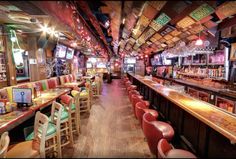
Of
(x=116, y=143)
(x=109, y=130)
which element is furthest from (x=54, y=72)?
(x=116, y=143)

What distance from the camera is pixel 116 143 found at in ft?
11.1

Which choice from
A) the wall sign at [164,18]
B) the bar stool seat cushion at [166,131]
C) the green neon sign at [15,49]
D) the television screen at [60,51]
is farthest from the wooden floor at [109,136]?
the television screen at [60,51]

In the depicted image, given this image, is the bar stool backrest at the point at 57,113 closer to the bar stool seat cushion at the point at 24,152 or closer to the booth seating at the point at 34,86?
the bar stool seat cushion at the point at 24,152

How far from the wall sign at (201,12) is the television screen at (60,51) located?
7559 mm

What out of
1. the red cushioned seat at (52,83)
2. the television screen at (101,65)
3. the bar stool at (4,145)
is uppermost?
the television screen at (101,65)

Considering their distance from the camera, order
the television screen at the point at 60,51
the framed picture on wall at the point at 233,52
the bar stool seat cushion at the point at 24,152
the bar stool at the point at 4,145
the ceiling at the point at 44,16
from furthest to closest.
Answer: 1. the television screen at the point at 60,51
2. the framed picture on wall at the point at 233,52
3. the bar stool seat cushion at the point at 24,152
4. the bar stool at the point at 4,145
5. the ceiling at the point at 44,16

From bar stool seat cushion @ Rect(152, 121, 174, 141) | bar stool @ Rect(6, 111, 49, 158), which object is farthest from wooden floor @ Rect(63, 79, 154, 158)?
bar stool @ Rect(6, 111, 49, 158)

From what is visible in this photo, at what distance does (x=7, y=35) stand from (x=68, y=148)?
437cm

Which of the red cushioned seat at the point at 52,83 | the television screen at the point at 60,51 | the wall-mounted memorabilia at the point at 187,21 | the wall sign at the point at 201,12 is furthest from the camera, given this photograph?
the television screen at the point at 60,51

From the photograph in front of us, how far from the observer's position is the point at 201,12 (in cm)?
272

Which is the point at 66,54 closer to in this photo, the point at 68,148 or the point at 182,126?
the point at 68,148

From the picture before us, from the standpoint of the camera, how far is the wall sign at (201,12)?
8.13 ft

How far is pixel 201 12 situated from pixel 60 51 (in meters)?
8.28

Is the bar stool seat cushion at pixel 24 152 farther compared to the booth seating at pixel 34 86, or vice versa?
the booth seating at pixel 34 86
